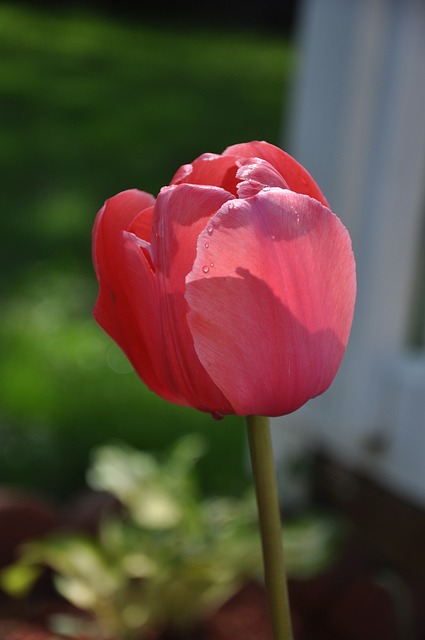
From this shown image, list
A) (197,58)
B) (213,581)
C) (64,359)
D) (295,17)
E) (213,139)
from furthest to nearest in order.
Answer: (295,17), (197,58), (213,139), (64,359), (213,581)

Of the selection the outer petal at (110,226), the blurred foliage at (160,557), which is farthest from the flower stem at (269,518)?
the blurred foliage at (160,557)

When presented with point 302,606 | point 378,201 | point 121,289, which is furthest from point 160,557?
point 121,289

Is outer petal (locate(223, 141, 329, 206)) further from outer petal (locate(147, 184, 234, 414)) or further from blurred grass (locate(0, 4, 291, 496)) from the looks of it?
blurred grass (locate(0, 4, 291, 496))

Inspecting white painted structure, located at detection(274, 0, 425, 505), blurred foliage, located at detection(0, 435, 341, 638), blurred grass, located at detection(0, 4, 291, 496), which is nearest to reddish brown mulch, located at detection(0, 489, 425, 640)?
blurred foliage, located at detection(0, 435, 341, 638)

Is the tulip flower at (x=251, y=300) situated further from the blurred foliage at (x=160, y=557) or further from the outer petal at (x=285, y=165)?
the blurred foliage at (x=160, y=557)

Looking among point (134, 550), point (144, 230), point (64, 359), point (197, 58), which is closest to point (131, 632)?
point (134, 550)

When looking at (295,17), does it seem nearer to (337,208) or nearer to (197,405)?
(337,208)
